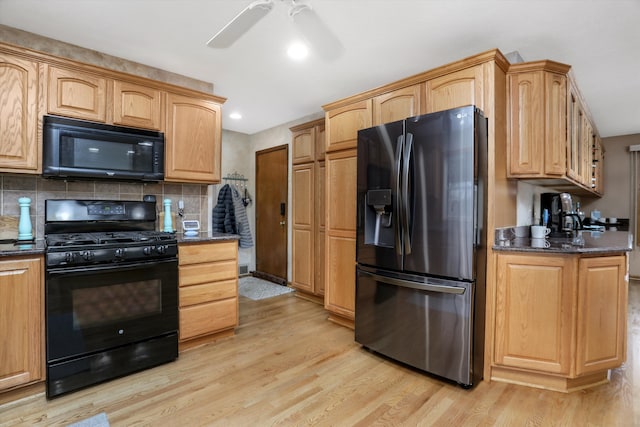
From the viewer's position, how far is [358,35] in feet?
7.79

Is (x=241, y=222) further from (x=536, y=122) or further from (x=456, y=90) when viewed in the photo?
(x=536, y=122)

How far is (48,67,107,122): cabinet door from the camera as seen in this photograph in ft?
7.37

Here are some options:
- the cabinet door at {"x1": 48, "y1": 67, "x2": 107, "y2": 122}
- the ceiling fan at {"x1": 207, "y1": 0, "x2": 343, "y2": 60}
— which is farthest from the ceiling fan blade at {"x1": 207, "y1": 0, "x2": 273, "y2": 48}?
the cabinet door at {"x1": 48, "y1": 67, "x2": 107, "y2": 122}

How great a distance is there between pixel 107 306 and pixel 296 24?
220cm

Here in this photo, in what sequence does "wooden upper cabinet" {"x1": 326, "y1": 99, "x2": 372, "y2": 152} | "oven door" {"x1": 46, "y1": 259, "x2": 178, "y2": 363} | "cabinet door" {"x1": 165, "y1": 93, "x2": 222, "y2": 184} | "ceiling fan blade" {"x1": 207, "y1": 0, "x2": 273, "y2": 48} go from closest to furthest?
"ceiling fan blade" {"x1": 207, "y1": 0, "x2": 273, "y2": 48}
"oven door" {"x1": 46, "y1": 259, "x2": 178, "y2": 363}
"cabinet door" {"x1": 165, "y1": 93, "x2": 222, "y2": 184}
"wooden upper cabinet" {"x1": 326, "y1": 99, "x2": 372, "y2": 152}

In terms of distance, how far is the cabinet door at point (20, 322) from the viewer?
1.84 m

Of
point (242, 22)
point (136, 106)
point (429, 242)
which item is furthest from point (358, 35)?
point (136, 106)

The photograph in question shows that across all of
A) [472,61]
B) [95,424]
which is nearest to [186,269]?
[95,424]

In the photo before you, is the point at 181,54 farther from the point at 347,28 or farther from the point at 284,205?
the point at 284,205

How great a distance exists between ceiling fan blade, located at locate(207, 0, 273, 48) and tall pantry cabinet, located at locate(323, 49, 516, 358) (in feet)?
4.45

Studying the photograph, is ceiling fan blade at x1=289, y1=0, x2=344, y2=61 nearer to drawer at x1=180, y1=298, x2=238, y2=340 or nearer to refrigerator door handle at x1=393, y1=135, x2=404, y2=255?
refrigerator door handle at x1=393, y1=135, x2=404, y2=255

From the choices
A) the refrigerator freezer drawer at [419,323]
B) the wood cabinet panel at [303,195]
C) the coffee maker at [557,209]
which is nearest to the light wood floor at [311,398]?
the refrigerator freezer drawer at [419,323]

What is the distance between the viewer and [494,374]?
2232 mm

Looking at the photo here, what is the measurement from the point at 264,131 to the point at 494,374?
14.5 ft
